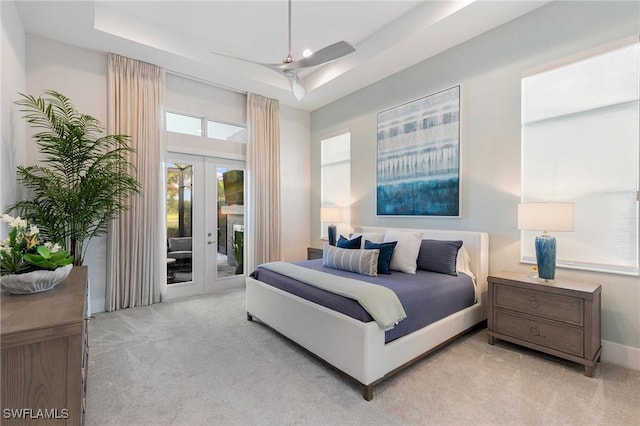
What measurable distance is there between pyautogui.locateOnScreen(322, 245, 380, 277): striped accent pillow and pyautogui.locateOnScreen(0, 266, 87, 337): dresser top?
2216 mm

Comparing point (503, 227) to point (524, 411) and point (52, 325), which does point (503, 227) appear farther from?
point (52, 325)

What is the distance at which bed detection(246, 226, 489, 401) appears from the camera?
6.72 ft

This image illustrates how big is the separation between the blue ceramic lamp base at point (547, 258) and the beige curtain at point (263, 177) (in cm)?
386

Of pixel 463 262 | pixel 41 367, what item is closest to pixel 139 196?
pixel 41 367

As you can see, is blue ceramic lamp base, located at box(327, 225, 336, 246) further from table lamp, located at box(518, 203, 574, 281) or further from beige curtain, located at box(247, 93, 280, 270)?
table lamp, located at box(518, 203, 574, 281)

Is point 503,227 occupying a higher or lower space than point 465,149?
lower

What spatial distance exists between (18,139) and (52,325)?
304 cm

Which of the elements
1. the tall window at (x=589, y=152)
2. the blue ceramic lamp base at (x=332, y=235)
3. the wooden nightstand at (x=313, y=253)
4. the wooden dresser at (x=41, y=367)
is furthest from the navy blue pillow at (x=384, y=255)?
the wooden dresser at (x=41, y=367)

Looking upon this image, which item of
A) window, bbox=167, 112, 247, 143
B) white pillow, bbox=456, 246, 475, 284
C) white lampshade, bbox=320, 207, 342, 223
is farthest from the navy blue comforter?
window, bbox=167, 112, 247, 143

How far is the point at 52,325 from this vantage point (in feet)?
3.58

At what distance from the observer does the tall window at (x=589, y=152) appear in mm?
2465

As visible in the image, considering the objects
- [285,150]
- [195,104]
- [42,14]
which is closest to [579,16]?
[285,150]

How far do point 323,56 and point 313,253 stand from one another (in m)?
3.54

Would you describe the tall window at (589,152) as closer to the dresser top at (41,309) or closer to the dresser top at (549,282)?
the dresser top at (549,282)
